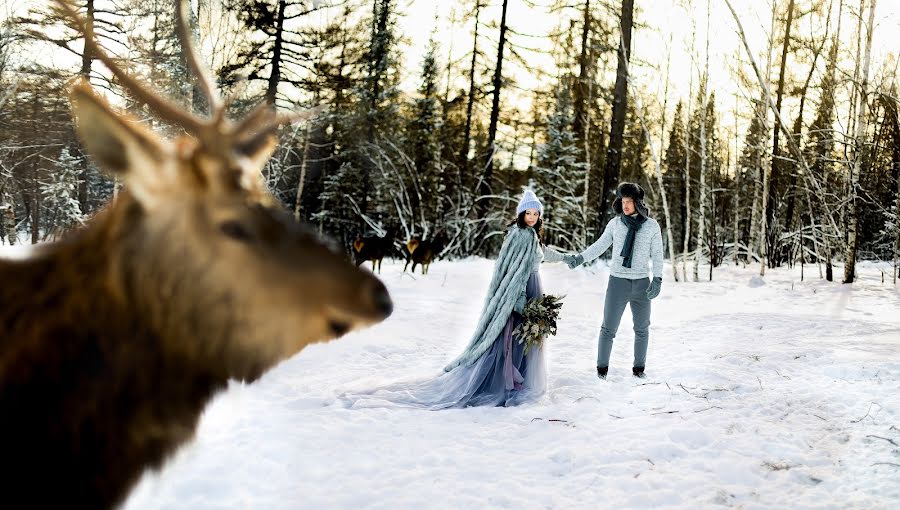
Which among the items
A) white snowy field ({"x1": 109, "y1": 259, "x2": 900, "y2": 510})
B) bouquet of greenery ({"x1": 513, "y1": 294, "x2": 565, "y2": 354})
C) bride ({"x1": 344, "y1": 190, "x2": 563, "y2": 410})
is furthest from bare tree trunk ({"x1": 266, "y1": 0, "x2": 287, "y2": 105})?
bouquet of greenery ({"x1": 513, "y1": 294, "x2": 565, "y2": 354})

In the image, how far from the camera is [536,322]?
16.9 feet

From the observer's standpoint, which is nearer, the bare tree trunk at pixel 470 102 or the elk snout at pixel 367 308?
the elk snout at pixel 367 308

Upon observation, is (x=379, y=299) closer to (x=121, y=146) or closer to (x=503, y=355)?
(x=121, y=146)

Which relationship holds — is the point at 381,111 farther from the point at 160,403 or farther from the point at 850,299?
the point at 160,403

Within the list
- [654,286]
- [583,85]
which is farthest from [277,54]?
[654,286]

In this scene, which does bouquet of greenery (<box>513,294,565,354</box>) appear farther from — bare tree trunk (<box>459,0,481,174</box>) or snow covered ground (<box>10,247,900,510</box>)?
bare tree trunk (<box>459,0,481,174</box>)

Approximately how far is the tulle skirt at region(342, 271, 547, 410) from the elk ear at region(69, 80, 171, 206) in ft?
12.8

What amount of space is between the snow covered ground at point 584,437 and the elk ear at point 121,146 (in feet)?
2.46

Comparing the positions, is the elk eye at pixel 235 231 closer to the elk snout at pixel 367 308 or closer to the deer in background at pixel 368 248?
the elk snout at pixel 367 308

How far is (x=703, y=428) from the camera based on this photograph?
4.22 meters

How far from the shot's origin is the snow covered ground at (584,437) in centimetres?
319

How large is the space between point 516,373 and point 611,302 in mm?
1453

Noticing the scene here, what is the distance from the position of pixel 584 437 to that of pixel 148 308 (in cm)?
361

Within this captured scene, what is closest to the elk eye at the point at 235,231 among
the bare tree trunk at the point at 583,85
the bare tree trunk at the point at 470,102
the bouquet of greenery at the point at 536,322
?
the bouquet of greenery at the point at 536,322
